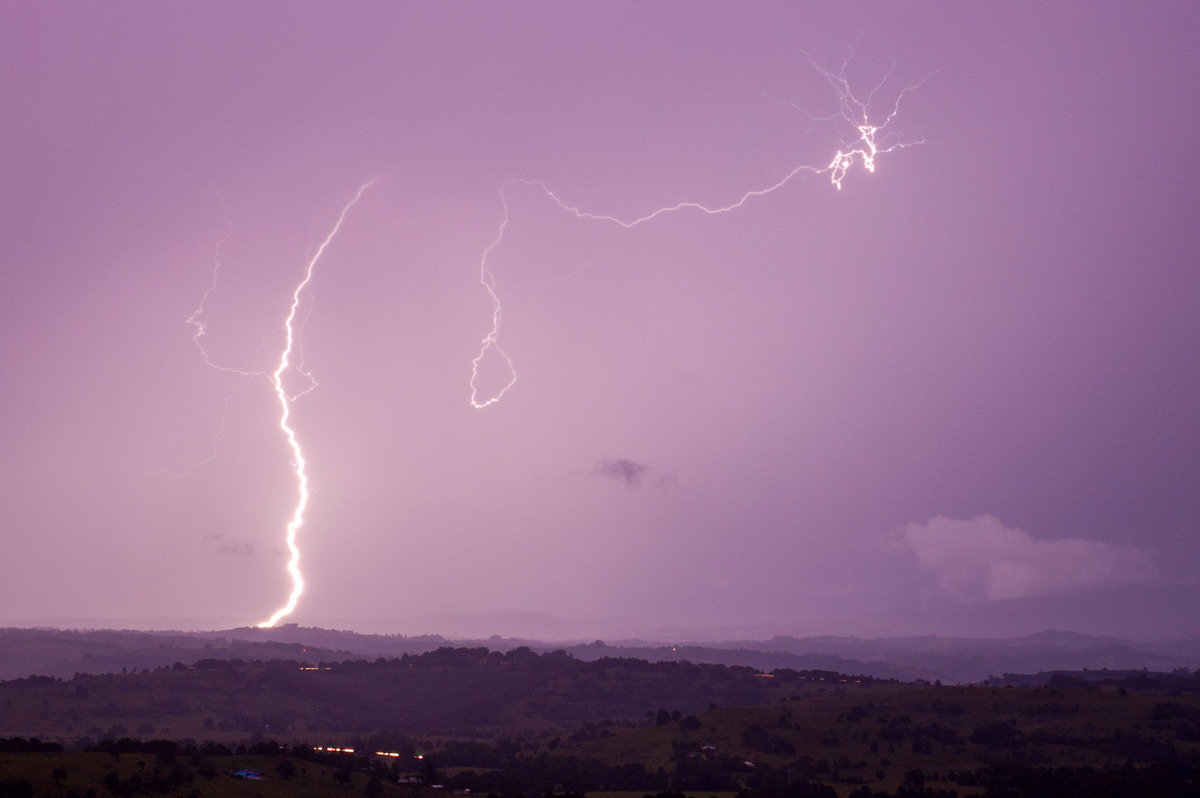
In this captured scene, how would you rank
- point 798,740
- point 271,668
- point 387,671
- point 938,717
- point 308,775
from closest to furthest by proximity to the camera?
point 308,775 → point 798,740 → point 938,717 → point 271,668 → point 387,671

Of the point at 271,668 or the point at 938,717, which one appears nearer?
the point at 938,717

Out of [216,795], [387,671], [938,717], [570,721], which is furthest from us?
[387,671]

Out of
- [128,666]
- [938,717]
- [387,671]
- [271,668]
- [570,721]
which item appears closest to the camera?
[938,717]

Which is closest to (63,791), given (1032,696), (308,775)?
(308,775)

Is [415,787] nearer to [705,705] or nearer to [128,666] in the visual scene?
[705,705]

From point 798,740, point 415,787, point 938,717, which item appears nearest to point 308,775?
point 415,787

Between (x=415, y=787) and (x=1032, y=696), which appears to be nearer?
(x=415, y=787)

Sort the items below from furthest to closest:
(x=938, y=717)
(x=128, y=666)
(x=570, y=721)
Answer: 1. (x=128, y=666)
2. (x=570, y=721)
3. (x=938, y=717)

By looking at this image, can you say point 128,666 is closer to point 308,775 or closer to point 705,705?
point 705,705

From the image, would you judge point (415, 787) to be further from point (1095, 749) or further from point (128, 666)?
point (128, 666)
